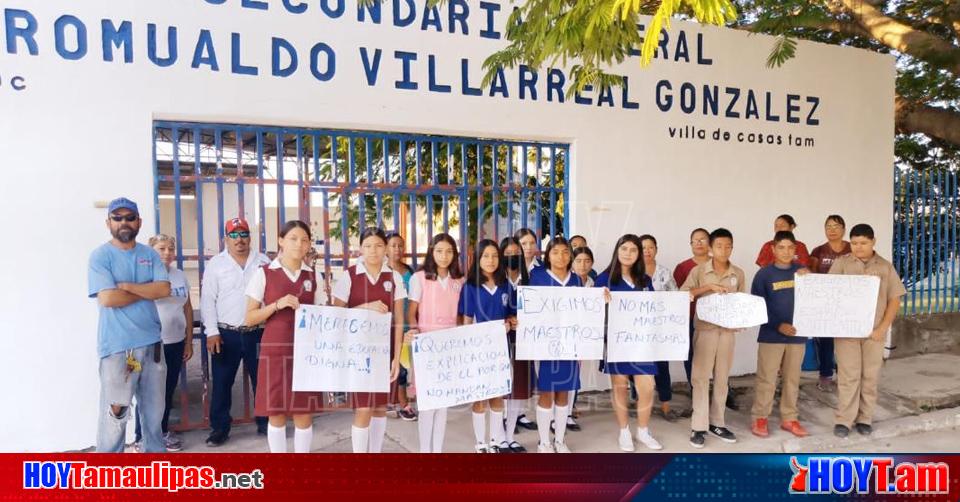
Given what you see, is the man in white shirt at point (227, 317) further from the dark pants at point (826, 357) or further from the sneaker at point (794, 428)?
the dark pants at point (826, 357)

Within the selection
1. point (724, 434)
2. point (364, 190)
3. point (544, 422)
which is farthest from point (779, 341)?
point (364, 190)

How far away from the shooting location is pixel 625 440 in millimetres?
4047

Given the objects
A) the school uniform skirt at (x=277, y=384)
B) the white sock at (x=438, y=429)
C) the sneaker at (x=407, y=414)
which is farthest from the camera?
the sneaker at (x=407, y=414)

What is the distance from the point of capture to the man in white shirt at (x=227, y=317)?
13.3 feet

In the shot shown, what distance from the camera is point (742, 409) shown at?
4.99m

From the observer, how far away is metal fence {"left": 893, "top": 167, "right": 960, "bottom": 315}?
22.8ft

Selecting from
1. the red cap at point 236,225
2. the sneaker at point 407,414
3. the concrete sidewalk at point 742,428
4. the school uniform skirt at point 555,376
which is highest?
the red cap at point 236,225

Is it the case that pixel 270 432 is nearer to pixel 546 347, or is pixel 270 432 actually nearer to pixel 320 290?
pixel 320 290

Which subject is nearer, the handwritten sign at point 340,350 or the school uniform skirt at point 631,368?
the handwritten sign at point 340,350

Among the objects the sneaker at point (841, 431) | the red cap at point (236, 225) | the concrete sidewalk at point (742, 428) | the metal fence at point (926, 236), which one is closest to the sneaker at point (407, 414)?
the concrete sidewalk at point (742, 428)

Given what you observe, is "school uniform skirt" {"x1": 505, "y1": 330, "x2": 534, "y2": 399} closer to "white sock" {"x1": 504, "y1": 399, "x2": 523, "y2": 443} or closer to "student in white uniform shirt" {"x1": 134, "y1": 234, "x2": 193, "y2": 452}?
"white sock" {"x1": 504, "y1": 399, "x2": 523, "y2": 443}

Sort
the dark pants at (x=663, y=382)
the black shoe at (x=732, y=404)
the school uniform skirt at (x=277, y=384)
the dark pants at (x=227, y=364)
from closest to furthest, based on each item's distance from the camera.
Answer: the school uniform skirt at (x=277, y=384), the dark pants at (x=227, y=364), the dark pants at (x=663, y=382), the black shoe at (x=732, y=404)

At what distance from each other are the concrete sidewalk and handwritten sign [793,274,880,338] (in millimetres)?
828

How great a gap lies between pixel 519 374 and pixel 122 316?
2393 millimetres
